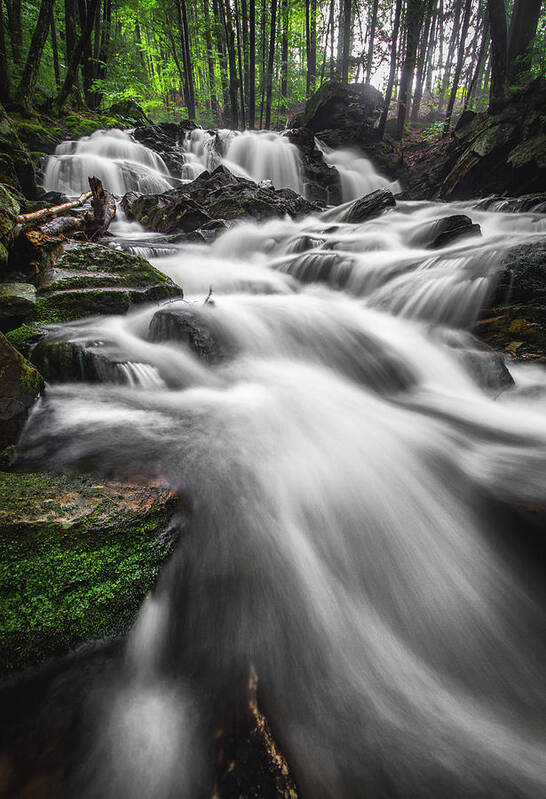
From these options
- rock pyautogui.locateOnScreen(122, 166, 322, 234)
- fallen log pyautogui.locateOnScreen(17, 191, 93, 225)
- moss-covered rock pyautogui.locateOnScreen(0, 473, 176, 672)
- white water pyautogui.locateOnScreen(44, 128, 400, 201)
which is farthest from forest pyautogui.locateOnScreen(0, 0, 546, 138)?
moss-covered rock pyautogui.locateOnScreen(0, 473, 176, 672)

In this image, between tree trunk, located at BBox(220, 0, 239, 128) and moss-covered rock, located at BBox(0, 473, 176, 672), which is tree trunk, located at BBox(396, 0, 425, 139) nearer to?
tree trunk, located at BBox(220, 0, 239, 128)

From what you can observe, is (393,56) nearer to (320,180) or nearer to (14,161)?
(320,180)

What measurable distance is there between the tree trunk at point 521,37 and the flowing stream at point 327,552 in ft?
36.5

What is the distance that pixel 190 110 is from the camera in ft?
68.8

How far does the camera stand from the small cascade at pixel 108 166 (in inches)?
410

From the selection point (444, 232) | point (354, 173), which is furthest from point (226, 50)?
point (444, 232)

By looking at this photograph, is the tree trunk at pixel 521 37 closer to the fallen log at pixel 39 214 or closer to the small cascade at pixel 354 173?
the small cascade at pixel 354 173

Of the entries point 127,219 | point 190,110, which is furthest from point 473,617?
point 190,110

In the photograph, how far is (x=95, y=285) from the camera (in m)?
4.54

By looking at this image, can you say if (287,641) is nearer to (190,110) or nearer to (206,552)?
(206,552)

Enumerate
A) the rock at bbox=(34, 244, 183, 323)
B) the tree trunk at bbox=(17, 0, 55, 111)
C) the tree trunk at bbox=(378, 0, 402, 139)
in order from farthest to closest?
1. the tree trunk at bbox=(378, 0, 402, 139)
2. the tree trunk at bbox=(17, 0, 55, 111)
3. the rock at bbox=(34, 244, 183, 323)

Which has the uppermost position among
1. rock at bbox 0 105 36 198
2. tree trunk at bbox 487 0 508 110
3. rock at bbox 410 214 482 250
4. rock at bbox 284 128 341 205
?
tree trunk at bbox 487 0 508 110

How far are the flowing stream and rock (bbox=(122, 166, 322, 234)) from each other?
233 inches

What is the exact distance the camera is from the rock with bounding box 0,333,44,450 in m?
2.40
